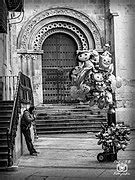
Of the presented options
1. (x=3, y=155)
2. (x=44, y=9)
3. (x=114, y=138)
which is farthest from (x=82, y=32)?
(x=3, y=155)

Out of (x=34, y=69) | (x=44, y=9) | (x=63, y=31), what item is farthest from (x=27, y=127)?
(x=44, y=9)

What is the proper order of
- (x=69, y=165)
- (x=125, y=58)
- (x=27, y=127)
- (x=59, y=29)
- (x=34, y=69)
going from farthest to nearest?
(x=59, y=29), (x=34, y=69), (x=125, y=58), (x=27, y=127), (x=69, y=165)

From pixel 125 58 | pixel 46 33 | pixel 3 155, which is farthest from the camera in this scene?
pixel 46 33

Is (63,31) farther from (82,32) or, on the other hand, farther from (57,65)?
(57,65)

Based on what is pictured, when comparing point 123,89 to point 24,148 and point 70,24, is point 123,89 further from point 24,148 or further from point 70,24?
point 24,148

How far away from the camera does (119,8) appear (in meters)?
20.8

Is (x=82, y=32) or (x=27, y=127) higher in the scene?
(x=82, y=32)

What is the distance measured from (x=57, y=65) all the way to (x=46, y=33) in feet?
6.34

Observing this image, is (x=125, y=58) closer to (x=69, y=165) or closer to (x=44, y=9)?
(x=44, y=9)

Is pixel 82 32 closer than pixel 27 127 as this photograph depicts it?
No

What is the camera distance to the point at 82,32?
21.4 m

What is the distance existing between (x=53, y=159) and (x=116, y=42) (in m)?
11.7

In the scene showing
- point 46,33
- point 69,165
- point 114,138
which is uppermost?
point 46,33

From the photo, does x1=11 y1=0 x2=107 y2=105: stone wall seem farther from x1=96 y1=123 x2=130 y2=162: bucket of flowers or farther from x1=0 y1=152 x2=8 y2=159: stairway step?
x1=96 y1=123 x2=130 y2=162: bucket of flowers
